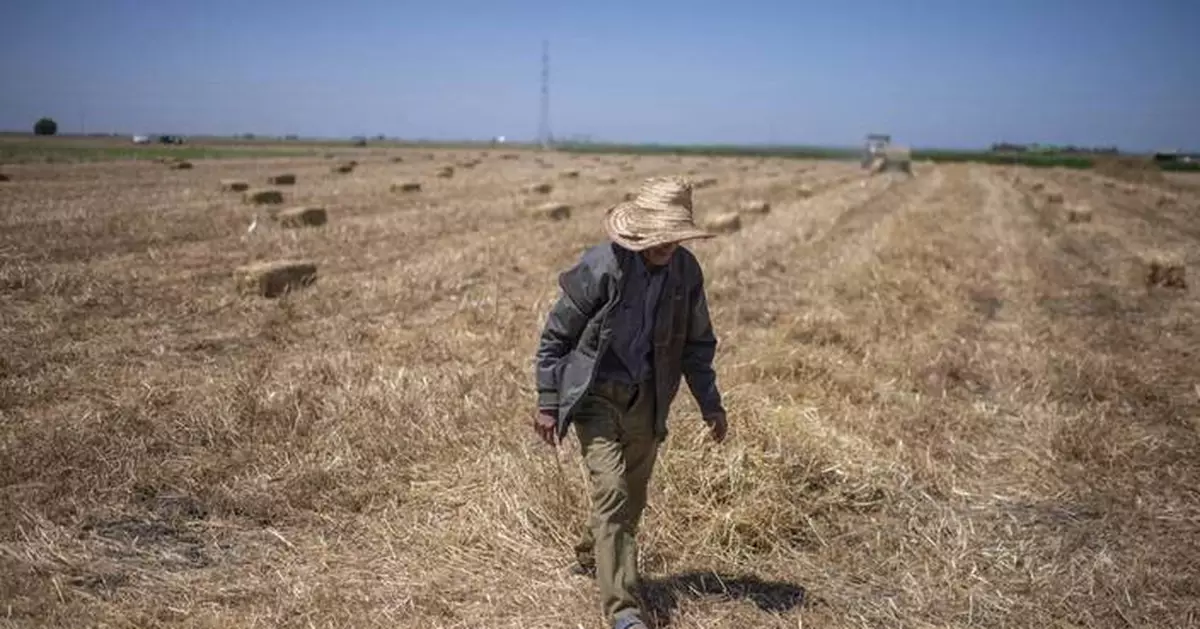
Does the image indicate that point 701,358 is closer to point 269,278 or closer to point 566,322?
point 566,322

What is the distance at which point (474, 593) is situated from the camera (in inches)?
161

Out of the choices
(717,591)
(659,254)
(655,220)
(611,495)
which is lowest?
(717,591)

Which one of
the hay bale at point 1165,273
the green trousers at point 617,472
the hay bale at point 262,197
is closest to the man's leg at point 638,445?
the green trousers at point 617,472

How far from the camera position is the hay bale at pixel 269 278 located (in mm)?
9078

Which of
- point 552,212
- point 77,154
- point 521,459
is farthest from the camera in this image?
point 77,154

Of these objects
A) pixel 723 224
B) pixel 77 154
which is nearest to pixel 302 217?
pixel 723 224

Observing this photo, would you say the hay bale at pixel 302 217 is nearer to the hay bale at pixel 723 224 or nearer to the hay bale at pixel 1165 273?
the hay bale at pixel 723 224

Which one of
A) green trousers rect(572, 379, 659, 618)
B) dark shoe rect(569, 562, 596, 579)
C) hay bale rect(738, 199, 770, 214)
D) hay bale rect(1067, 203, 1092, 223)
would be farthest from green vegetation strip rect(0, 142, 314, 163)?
green trousers rect(572, 379, 659, 618)

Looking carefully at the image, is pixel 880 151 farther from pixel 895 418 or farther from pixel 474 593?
pixel 474 593

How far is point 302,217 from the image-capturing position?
565 inches

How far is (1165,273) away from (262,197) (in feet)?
49.6

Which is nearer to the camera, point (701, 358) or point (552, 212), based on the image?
point (701, 358)

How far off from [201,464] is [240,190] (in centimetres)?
1605

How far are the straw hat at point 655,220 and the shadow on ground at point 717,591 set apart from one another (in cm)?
163
